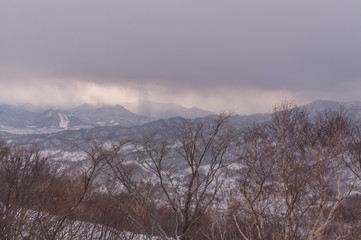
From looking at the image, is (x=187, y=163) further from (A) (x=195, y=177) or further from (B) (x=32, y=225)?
(B) (x=32, y=225)

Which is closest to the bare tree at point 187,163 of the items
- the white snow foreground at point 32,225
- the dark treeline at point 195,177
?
the dark treeline at point 195,177

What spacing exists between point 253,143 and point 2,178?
15074mm

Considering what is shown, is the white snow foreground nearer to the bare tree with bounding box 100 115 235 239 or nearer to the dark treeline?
the dark treeline

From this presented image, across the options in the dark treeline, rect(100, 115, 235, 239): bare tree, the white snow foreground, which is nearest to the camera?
the white snow foreground

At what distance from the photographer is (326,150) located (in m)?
14.9

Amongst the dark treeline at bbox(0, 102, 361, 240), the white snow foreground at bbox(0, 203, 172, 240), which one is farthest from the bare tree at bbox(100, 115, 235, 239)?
the white snow foreground at bbox(0, 203, 172, 240)

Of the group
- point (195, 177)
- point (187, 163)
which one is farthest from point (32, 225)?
point (187, 163)

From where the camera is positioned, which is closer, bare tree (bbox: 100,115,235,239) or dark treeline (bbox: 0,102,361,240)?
dark treeline (bbox: 0,102,361,240)

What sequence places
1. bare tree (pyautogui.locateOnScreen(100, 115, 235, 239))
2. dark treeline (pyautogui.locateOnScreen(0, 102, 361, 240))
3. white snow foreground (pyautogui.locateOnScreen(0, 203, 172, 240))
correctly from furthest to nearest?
bare tree (pyautogui.locateOnScreen(100, 115, 235, 239)) → dark treeline (pyautogui.locateOnScreen(0, 102, 361, 240)) → white snow foreground (pyautogui.locateOnScreen(0, 203, 172, 240))

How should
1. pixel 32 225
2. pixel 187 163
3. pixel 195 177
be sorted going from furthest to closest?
pixel 187 163
pixel 195 177
pixel 32 225

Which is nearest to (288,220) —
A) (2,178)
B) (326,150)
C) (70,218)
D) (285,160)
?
(285,160)

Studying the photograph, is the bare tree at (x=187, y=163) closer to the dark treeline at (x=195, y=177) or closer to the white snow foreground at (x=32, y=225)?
the dark treeline at (x=195, y=177)

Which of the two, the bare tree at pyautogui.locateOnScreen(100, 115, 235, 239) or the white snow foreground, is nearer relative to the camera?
the white snow foreground

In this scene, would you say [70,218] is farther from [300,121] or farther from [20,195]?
[300,121]
